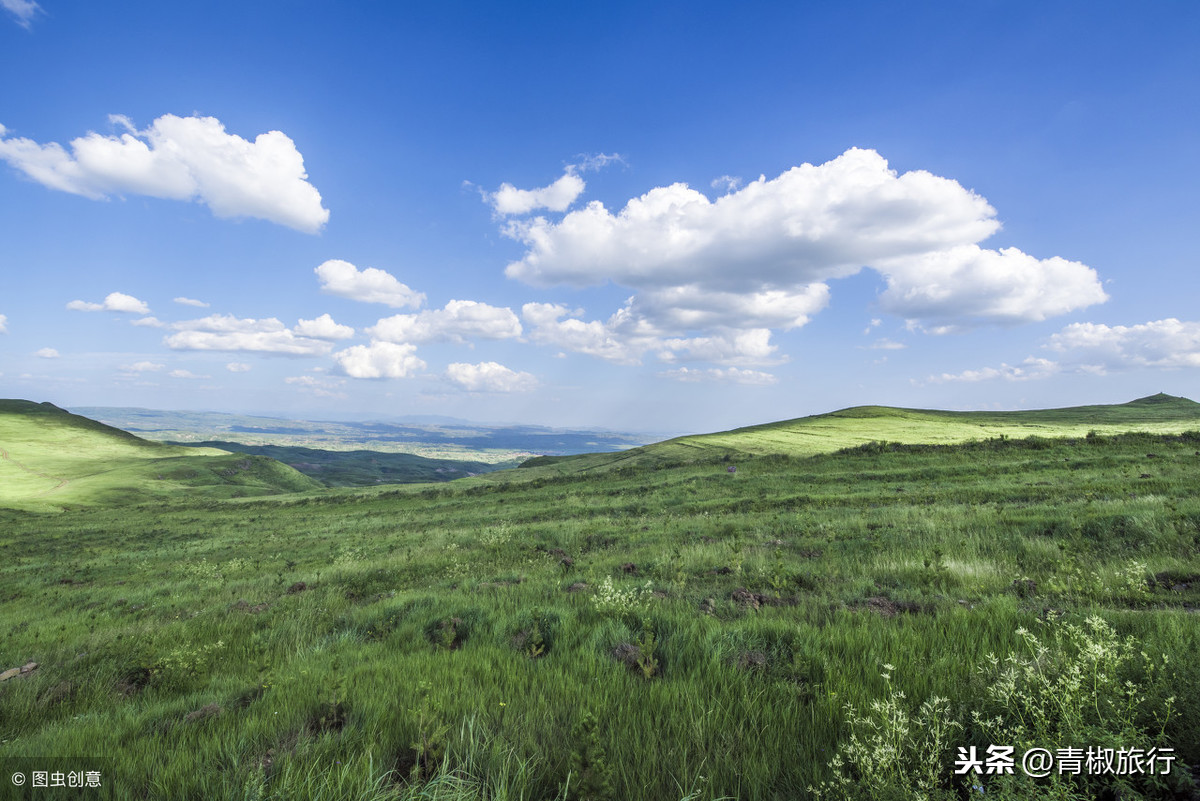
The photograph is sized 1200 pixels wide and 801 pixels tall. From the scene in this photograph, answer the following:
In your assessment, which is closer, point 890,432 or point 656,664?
point 656,664

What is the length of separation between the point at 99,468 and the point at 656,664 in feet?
466

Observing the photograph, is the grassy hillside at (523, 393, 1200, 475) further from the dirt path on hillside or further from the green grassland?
the dirt path on hillside

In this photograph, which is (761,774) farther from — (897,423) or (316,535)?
(897,423)

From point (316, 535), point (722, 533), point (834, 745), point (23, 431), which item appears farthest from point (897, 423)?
point (23, 431)

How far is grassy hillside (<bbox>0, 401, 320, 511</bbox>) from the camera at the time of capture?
72.4 metres

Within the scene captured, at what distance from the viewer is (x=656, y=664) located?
4.44m

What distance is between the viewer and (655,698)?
3.74m

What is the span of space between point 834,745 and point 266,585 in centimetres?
1381

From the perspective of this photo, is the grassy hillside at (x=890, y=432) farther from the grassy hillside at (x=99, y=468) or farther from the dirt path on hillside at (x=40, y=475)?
the dirt path on hillside at (x=40, y=475)
